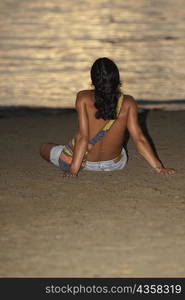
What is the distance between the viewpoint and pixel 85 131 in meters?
5.49

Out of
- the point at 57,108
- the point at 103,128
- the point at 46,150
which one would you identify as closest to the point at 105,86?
the point at 103,128

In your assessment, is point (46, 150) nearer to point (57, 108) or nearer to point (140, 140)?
point (140, 140)

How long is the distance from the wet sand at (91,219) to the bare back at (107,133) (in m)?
0.18

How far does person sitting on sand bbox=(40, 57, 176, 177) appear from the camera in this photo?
527cm

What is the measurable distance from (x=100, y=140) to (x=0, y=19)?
52.3 feet

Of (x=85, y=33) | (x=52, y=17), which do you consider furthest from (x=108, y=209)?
(x=52, y=17)

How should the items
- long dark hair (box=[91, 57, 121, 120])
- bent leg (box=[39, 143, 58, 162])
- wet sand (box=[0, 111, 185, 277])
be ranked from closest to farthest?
wet sand (box=[0, 111, 185, 277])
long dark hair (box=[91, 57, 121, 120])
bent leg (box=[39, 143, 58, 162])

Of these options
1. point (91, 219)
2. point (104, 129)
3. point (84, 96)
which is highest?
point (84, 96)

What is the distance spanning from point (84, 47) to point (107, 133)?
11078mm

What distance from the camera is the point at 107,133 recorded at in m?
5.56

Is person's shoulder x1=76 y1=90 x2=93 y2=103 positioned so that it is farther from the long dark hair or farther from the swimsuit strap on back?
the swimsuit strap on back

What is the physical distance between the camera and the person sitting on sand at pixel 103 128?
5.27 meters

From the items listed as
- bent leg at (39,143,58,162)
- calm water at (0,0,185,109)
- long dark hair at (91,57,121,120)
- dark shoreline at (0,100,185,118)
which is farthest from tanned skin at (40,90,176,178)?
calm water at (0,0,185,109)

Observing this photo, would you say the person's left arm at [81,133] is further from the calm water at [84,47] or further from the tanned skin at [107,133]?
the calm water at [84,47]
